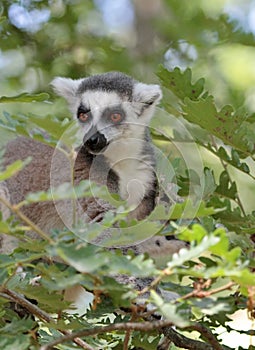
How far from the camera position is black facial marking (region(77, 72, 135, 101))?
9.69 feet

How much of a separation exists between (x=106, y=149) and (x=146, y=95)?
44cm

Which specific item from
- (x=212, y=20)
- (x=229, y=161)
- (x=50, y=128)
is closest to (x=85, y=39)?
(x=212, y=20)

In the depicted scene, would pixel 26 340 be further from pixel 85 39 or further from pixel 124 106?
pixel 85 39

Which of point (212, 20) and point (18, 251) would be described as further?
point (212, 20)

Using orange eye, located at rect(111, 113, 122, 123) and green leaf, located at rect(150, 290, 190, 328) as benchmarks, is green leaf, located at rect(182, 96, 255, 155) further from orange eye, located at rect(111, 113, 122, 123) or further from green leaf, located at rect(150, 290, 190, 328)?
orange eye, located at rect(111, 113, 122, 123)

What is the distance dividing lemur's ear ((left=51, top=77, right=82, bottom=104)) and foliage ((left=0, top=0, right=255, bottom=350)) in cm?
11

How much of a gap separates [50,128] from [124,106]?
1.83m

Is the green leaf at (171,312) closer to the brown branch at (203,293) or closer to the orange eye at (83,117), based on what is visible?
the brown branch at (203,293)

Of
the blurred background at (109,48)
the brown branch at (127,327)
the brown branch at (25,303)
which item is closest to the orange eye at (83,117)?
the blurred background at (109,48)

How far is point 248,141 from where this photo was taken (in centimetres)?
183

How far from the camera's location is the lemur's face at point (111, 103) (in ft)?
9.13

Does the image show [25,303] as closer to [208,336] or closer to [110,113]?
[208,336]

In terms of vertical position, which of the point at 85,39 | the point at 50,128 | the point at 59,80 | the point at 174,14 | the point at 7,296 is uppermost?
the point at 174,14

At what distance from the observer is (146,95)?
→ 302cm
